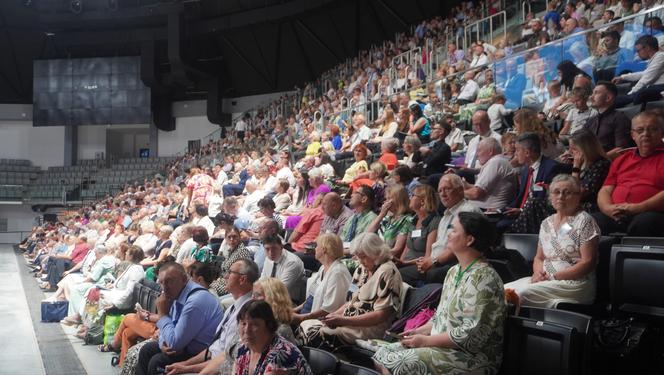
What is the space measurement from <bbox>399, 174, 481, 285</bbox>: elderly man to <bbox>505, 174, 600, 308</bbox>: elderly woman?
64 centimetres

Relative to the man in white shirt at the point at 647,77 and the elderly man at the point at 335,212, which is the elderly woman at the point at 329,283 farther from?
the man in white shirt at the point at 647,77

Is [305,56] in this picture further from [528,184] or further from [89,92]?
[528,184]

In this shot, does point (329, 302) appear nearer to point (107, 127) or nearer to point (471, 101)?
point (471, 101)

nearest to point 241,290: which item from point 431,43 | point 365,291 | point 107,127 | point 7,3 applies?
point 365,291

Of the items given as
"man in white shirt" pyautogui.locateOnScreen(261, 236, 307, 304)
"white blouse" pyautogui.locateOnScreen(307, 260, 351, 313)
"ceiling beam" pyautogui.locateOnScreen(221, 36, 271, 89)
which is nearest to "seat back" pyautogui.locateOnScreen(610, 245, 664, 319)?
"white blouse" pyautogui.locateOnScreen(307, 260, 351, 313)

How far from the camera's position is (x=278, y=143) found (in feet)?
45.3

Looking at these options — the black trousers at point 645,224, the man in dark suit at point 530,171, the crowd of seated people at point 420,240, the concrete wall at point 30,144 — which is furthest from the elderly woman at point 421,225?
the concrete wall at point 30,144

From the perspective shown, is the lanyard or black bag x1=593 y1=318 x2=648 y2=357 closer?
black bag x1=593 y1=318 x2=648 y2=357

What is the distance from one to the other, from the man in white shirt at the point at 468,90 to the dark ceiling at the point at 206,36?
9.98 meters

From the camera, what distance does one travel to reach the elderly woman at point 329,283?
3.96 metres

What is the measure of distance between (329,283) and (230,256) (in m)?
2.08

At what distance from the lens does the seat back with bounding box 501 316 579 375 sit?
2.50 m

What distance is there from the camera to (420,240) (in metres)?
4.37

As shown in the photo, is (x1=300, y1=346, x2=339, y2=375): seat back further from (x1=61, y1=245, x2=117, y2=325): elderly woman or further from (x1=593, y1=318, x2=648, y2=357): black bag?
(x1=61, y1=245, x2=117, y2=325): elderly woman
